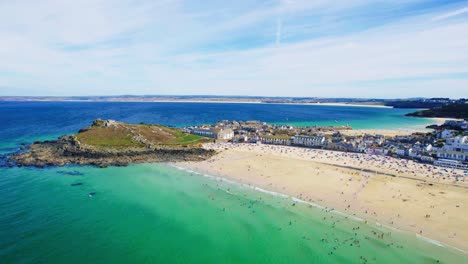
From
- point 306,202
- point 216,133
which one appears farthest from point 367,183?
point 216,133

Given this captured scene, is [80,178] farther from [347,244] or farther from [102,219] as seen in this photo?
[347,244]

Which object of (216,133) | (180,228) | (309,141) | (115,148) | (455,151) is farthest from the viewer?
(216,133)

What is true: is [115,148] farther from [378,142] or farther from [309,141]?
[378,142]

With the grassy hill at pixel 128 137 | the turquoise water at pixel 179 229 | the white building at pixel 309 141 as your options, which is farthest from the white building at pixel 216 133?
the turquoise water at pixel 179 229

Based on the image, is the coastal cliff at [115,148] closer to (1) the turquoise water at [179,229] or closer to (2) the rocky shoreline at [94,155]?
(2) the rocky shoreline at [94,155]

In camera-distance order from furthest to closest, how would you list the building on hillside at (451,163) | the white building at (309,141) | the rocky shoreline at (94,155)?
1. the white building at (309,141)
2. the rocky shoreline at (94,155)
3. the building on hillside at (451,163)

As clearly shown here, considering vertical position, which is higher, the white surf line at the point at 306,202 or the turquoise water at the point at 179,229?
the white surf line at the point at 306,202

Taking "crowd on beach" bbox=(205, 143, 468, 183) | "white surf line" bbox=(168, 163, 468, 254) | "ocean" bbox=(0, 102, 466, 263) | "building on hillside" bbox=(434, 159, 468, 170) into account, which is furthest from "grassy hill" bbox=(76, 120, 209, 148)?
"building on hillside" bbox=(434, 159, 468, 170)
